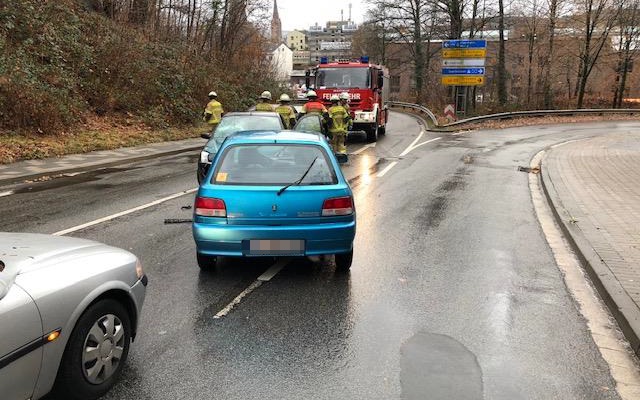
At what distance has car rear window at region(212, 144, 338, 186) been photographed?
5395 millimetres

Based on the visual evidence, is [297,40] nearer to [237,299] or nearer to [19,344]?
[237,299]

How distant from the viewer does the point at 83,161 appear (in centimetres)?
1412

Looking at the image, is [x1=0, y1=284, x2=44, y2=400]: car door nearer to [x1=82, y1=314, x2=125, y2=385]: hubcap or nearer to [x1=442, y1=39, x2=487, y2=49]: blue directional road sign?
[x1=82, y1=314, x2=125, y2=385]: hubcap

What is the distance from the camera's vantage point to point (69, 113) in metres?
17.1

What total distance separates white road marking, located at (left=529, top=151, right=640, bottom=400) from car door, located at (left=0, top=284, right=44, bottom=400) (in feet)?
11.8

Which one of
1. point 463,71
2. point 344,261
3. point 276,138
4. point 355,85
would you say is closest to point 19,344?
point 344,261

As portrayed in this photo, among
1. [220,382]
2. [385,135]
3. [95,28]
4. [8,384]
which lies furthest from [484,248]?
[95,28]

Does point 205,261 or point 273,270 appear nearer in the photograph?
point 205,261

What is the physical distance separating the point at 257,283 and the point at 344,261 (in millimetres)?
965

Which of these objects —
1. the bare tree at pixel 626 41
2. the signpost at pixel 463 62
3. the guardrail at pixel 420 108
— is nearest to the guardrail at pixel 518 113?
the guardrail at pixel 420 108

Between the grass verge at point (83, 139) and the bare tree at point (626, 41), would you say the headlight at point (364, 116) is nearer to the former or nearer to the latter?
the grass verge at point (83, 139)

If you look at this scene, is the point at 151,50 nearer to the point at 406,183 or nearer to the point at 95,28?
the point at 95,28

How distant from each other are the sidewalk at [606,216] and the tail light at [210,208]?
12.3 ft

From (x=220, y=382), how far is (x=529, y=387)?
2087 mm
